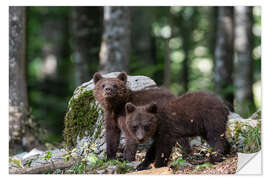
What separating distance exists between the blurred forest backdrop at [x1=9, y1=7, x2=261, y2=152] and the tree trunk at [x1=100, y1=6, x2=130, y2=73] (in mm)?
29

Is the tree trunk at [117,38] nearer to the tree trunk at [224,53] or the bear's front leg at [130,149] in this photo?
the tree trunk at [224,53]

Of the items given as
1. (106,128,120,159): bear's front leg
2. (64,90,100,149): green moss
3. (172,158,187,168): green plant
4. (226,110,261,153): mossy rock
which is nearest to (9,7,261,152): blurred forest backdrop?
(226,110,261,153): mossy rock

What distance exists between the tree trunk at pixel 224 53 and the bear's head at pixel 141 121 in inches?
275

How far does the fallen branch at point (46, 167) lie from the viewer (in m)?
7.14

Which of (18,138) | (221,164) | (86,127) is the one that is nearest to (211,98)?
(221,164)

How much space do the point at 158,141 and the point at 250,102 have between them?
14.4 ft

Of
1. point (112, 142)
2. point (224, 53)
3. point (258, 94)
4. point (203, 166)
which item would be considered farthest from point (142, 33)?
point (203, 166)

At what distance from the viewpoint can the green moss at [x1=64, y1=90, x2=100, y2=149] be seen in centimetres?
815

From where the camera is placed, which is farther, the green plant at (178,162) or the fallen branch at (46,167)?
the fallen branch at (46,167)

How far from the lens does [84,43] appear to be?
15797 mm

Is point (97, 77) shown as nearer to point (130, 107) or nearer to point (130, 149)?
point (130, 107)

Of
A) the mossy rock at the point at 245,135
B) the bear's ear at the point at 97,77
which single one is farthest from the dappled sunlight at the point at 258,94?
the bear's ear at the point at 97,77

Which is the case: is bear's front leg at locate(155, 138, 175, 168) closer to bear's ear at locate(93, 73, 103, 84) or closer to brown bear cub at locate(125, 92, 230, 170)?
brown bear cub at locate(125, 92, 230, 170)

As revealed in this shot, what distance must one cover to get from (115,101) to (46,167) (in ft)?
5.68
